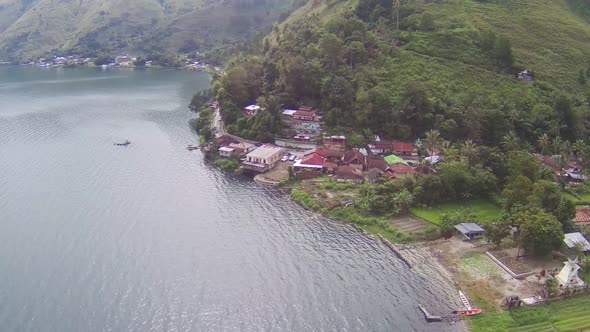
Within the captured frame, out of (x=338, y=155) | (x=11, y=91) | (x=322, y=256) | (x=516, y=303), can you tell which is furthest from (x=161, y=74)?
(x=516, y=303)

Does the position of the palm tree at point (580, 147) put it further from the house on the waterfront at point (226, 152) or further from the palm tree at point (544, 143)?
the house on the waterfront at point (226, 152)

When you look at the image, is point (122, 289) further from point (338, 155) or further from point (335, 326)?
point (338, 155)

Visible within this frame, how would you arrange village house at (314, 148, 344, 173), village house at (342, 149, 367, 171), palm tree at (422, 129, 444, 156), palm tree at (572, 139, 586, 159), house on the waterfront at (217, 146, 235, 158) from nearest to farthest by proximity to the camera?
1. palm tree at (422, 129, 444, 156)
2. palm tree at (572, 139, 586, 159)
3. village house at (342, 149, 367, 171)
4. village house at (314, 148, 344, 173)
5. house on the waterfront at (217, 146, 235, 158)

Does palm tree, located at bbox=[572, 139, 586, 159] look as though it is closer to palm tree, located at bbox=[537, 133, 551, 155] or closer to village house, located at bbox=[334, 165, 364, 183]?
palm tree, located at bbox=[537, 133, 551, 155]

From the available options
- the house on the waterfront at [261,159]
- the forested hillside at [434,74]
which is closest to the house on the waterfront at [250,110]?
the forested hillside at [434,74]

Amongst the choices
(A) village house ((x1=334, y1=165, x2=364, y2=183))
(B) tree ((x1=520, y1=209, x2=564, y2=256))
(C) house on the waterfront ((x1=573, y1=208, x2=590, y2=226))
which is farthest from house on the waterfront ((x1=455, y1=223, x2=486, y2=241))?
(A) village house ((x1=334, y1=165, x2=364, y2=183))

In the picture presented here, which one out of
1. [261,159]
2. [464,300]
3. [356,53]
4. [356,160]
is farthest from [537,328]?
[356,53]

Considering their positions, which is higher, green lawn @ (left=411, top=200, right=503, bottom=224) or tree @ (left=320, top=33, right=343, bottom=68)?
tree @ (left=320, top=33, right=343, bottom=68)
